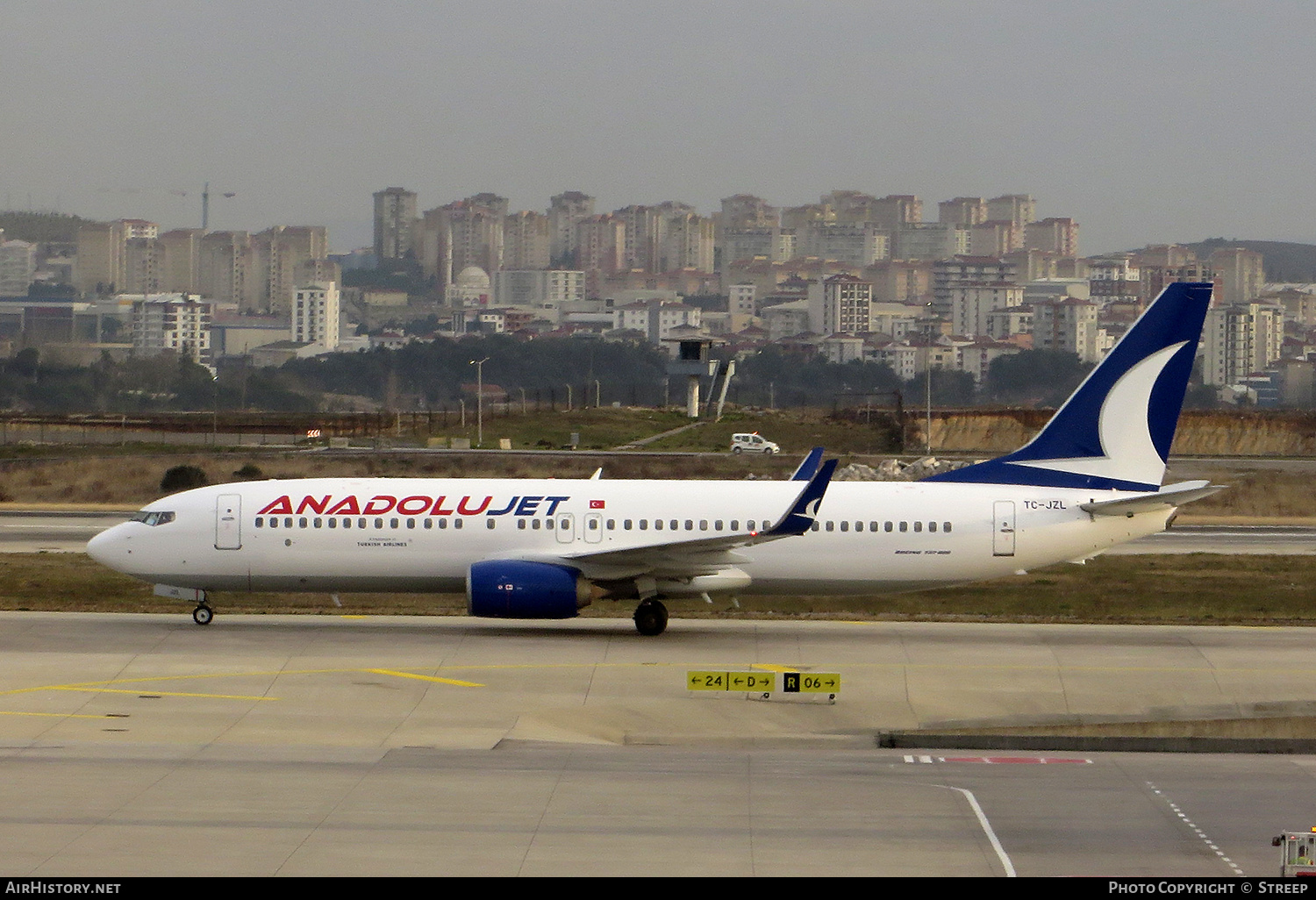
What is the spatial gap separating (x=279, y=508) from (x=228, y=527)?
1.19 meters

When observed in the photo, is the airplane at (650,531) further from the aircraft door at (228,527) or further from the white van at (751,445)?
the white van at (751,445)

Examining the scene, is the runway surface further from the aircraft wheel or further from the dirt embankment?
the dirt embankment

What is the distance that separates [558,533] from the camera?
35062 mm

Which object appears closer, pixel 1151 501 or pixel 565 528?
pixel 1151 501

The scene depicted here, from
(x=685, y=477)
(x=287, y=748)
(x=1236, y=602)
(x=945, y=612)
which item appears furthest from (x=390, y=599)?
(x=685, y=477)

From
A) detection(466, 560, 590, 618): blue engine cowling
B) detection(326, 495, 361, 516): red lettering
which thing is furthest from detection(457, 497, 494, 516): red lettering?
detection(326, 495, 361, 516): red lettering

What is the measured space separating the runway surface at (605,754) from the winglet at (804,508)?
2.65m

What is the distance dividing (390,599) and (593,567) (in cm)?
1051

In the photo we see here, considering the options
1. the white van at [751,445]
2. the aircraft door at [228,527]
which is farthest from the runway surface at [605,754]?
the white van at [751,445]

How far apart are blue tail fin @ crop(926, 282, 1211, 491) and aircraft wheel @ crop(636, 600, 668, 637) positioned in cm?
747

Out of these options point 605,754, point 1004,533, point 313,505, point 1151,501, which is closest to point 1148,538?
point 1151,501

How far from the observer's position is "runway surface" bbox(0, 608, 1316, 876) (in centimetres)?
1802

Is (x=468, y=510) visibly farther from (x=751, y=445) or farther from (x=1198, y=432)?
(x=1198, y=432)

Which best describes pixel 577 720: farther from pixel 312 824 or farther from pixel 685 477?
pixel 685 477
